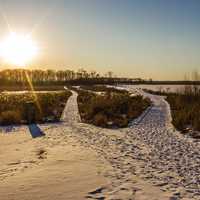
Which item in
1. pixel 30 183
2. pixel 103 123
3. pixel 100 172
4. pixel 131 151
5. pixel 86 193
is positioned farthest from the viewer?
pixel 103 123

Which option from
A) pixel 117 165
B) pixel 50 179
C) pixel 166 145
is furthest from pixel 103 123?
pixel 50 179

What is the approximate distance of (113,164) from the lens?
27.6ft

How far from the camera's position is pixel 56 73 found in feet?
472

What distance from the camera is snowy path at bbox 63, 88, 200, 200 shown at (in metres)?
6.50

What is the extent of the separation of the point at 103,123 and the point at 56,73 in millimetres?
129218

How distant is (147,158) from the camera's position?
9.19 m

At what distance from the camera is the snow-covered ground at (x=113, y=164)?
6348 millimetres

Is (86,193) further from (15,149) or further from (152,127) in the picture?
(152,127)

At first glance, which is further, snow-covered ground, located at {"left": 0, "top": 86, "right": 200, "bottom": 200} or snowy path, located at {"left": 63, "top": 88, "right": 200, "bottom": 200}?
snowy path, located at {"left": 63, "top": 88, "right": 200, "bottom": 200}

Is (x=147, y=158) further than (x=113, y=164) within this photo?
Yes

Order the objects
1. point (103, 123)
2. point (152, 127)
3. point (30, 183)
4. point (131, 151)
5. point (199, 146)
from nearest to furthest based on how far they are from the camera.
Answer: point (30, 183) → point (131, 151) → point (199, 146) → point (152, 127) → point (103, 123)

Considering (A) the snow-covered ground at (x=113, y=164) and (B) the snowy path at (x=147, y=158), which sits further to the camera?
(B) the snowy path at (x=147, y=158)

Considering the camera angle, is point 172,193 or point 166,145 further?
point 166,145

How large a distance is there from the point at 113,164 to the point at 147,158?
1274 mm
